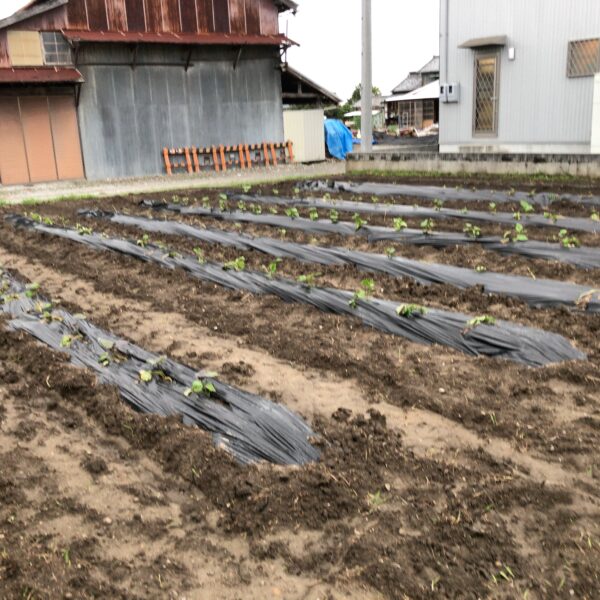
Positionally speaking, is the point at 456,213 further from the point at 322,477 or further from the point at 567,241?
the point at 322,477

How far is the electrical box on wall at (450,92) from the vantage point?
1666 cm

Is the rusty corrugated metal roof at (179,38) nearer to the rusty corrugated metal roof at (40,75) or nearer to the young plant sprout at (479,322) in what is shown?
the rusty corrugated metal roof at (40,75)

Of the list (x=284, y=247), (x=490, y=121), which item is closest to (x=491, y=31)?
(x=490, y=121)

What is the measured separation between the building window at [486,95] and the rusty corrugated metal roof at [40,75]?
1049 cm

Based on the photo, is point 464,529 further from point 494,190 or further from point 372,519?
point 494,190

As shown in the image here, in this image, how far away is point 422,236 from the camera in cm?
779

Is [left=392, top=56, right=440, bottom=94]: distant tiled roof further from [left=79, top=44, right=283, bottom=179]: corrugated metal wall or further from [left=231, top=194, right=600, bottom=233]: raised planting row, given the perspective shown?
[left=231, top=194, right=600, bottom=233]: raised planting row

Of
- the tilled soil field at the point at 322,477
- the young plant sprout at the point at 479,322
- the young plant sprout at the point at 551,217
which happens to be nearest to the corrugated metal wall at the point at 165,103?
the young plant sprout at the point at 551,217

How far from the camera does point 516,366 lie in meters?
4.27

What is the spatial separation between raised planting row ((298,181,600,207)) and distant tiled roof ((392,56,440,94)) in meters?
37.7

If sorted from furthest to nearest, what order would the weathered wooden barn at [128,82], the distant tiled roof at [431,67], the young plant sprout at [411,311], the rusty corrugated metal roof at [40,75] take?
1. the distant tiled roof at [431,67]
2. the weathered wooden barn at [128,82]
3. the rusty corrugated metal roof at [40,75]
4. the young plant sprout at [411,311]

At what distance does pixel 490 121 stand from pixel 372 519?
50.5 ft

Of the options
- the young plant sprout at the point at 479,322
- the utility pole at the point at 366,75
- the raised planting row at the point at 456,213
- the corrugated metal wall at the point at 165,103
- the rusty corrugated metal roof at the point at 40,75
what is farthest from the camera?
the corrugated metal wall at the point at 165,103

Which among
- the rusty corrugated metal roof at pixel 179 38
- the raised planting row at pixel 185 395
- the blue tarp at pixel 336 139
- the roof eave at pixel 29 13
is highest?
the roof eave at pixel 29 13
